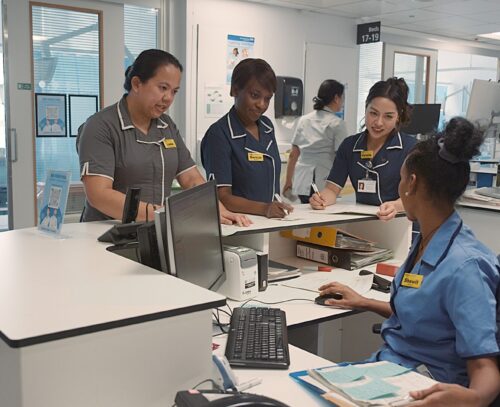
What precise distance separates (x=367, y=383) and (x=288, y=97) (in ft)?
15.5

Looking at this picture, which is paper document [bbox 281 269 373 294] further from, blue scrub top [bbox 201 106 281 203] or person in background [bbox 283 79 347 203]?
person in background [bbox 283 79 347 203]

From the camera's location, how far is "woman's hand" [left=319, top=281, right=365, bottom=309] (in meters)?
1.91

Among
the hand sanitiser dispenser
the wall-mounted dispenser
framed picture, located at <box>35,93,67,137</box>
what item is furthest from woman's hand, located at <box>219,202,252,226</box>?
the wall-mounted dispenser

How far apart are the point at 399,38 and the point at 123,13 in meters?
3.85

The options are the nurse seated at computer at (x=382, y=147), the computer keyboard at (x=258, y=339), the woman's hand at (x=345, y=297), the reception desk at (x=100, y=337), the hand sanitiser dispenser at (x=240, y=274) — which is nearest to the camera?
the reception desk at (x=100, y=337)

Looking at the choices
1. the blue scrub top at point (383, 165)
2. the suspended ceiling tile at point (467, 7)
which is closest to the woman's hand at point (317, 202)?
the blue scrub top at point (383, 165)

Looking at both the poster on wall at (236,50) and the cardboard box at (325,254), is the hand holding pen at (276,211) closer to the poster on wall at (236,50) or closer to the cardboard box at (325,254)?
the cardboard box at (325,254)

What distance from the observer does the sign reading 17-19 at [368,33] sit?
6156 millimetres

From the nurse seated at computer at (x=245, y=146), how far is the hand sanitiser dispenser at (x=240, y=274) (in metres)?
0.38

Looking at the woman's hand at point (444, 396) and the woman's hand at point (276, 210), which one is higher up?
the woman's hand at point (276, 210)

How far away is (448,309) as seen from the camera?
4.56 ft

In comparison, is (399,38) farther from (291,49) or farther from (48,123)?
(48,123)

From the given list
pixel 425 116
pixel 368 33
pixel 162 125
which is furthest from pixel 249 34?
pixel 162 125

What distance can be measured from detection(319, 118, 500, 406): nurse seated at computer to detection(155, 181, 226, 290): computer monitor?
0.57 metres
